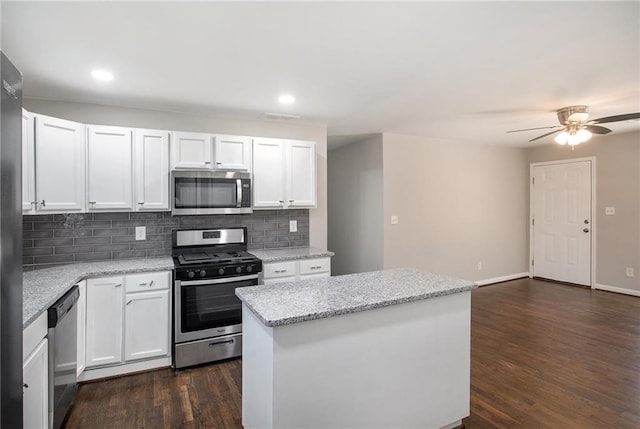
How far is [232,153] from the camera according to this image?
3455mm

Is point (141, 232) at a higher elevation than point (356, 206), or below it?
below

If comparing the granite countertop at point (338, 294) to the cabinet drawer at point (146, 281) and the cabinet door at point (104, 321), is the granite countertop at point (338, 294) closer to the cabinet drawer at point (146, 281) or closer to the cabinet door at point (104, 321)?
the cabinet drawer at point (146, 281)

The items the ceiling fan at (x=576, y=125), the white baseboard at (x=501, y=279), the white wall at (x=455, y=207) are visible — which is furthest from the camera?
the white baseboard at (x=501, y=279)

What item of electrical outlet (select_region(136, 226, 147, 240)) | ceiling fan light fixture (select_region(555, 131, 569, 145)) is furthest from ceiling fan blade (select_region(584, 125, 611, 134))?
electrical outlet (select_region(136, 226, 147, 240))

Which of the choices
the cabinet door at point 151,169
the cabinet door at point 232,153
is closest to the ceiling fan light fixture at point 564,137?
the cabinet door at point 232,153

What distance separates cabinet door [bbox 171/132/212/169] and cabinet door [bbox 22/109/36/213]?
3.40 ft

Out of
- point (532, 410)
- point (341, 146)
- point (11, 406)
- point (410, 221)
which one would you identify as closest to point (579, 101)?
point (410, 221)

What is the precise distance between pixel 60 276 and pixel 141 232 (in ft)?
2.94

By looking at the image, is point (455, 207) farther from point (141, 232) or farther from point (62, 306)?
point (62, 306)

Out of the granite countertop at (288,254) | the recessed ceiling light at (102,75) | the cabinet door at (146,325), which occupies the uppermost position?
the recessed ceiling light at (102,75)

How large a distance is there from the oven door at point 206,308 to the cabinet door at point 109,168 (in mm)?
940

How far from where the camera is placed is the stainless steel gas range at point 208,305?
9.61 ft

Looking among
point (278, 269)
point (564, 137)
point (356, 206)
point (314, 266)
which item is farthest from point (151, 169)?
point (564, 137)

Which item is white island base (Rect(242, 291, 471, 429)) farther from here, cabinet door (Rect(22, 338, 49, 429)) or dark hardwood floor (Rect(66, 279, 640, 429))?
cabinet door (Rect(22, 338, 49, 429))
